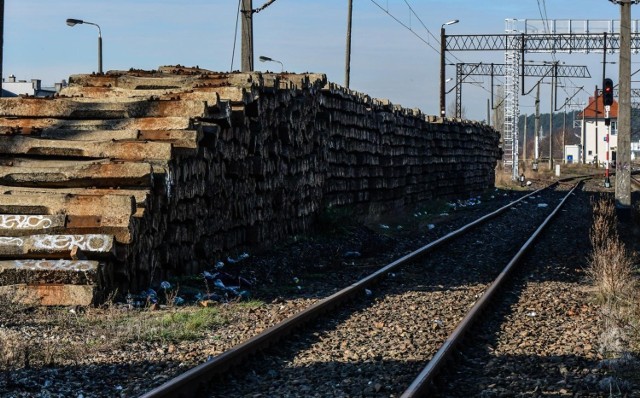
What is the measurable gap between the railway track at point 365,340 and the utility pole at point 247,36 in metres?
7.34

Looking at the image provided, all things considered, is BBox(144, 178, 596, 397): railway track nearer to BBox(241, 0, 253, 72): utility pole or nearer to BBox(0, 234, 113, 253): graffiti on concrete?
BBox(0, 234, 113, 253): graffiti on concrete

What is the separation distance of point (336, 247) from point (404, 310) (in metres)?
6.96

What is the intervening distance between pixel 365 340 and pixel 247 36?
13.3 m

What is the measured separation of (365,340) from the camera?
954cm

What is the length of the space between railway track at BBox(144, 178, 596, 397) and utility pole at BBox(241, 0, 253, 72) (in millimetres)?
7337

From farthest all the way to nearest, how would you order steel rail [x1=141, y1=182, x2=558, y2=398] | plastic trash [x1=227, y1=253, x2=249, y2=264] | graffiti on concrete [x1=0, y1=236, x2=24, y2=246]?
plastic trash [x1=227, y1=253, x2=249, y2=264] → graffiti on concrete [x1=0, y1=236, x2=24, y2=246] → steel rail [x1=141, y1=182, x2=558, y2=398]

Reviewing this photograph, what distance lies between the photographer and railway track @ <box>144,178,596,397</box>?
7.62 m

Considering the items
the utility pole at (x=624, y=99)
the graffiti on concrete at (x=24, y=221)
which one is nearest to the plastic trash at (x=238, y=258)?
the graffiti on concrete at (x=24, y=221)

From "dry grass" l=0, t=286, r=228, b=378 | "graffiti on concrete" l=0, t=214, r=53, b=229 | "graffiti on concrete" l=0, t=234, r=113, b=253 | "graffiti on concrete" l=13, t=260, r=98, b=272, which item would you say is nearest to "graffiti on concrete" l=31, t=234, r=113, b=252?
"graffiti on concrete" l=0, t=234, r=113, b=253

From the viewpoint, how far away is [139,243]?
11.9 metres

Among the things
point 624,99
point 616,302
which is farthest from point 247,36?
point 616,302

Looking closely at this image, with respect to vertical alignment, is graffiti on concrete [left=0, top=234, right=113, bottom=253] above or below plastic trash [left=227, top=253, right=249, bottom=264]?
above

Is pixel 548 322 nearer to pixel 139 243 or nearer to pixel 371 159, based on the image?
pixel 139 243

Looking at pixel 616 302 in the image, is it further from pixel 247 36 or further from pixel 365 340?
pixel 247 36
